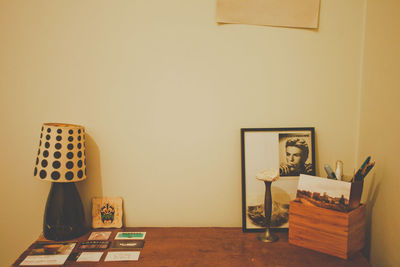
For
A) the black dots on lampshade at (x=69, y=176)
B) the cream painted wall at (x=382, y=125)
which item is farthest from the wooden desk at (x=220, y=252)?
the black dots on lampshade at (x=69, y=176)

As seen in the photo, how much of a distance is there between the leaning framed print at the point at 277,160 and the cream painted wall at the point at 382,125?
9.3 inches

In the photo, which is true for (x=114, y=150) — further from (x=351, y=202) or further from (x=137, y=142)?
(x=351, y=202)

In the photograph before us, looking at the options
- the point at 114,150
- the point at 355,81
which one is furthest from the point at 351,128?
the point at 114,150

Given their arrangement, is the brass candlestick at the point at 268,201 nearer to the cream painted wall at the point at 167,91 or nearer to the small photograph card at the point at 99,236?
the cream painted wall at the point at 167,91

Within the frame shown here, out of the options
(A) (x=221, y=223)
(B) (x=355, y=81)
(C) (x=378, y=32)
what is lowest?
(A) (x=221, y=223)

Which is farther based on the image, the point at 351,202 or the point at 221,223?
the point at 221,223

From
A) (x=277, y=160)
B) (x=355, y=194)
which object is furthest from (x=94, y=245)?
(x=355, y=194)

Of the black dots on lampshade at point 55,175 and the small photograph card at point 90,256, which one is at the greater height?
the black dots on lampshade at point 55,175

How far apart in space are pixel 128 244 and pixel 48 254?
0.28m

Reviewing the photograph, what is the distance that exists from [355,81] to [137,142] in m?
1.01

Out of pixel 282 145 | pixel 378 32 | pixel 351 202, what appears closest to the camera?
pixel 351 202

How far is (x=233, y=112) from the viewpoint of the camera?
1195 millimetres

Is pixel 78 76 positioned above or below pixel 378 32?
below

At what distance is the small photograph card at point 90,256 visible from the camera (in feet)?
3.14
